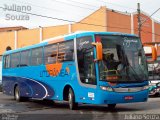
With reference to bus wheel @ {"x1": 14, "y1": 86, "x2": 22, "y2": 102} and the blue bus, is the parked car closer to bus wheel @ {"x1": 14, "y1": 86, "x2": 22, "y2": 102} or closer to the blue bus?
bus wheel @ {"x1": 14, "y1": 86, "x2": 22, "y2": 102}

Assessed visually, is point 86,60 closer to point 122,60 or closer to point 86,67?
point 86,67

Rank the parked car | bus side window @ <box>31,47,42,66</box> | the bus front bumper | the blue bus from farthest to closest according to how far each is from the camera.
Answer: the parked car, bus side window @ <box>31,47,42,66</box>, the blue bus, the bus front bumper

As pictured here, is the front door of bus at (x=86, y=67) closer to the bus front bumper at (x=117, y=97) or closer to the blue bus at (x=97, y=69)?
the blue bus at (x=97, y=69)

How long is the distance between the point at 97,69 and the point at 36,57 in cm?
591

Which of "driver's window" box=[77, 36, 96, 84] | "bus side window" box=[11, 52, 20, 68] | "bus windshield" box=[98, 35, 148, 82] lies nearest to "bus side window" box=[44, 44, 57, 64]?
"driver's window" box=[77, 36, 96, 84]

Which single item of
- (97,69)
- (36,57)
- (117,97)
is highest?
(36,57)

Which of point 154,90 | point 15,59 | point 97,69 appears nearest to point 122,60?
point 97,69

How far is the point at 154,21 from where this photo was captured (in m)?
64.4

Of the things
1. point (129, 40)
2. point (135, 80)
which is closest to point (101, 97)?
point (135, 80)

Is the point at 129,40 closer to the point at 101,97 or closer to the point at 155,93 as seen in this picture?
the point at 101,97

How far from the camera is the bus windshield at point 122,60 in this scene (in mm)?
15211

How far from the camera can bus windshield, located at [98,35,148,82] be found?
15211 mm

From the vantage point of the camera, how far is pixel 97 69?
15211 millimetres

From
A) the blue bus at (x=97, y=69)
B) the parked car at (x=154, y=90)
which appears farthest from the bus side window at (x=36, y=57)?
the parked car at (x=154, y=90)
